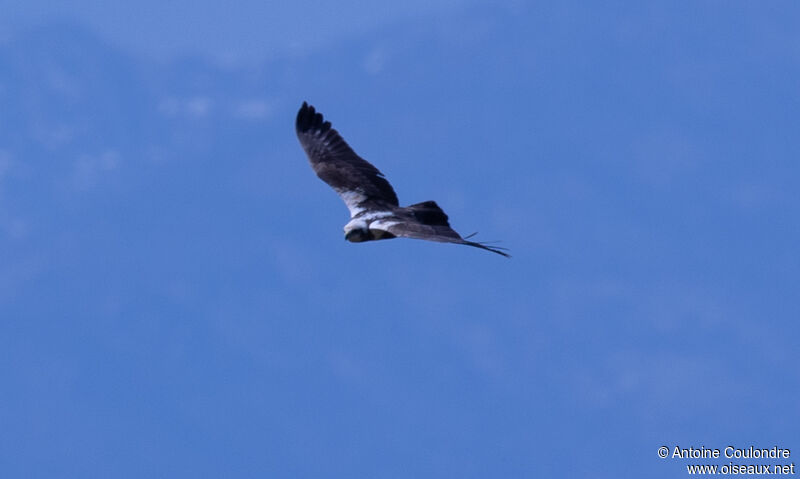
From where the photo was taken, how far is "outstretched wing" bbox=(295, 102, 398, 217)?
2266 cm

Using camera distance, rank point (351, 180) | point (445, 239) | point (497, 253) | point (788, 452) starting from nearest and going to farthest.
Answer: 1. point (497, 253)
2. point (445, 239)
3. point (788, 452)
4. point (351, 180)

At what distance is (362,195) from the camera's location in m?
22.7

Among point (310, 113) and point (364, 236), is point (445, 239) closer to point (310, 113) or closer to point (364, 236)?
point (364, 236)

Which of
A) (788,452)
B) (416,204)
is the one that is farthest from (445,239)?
(788,452)

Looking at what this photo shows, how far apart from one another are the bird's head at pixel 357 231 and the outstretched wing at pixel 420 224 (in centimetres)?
23

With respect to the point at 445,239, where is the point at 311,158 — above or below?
above

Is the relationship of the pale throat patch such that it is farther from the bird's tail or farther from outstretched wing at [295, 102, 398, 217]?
the bird's tail

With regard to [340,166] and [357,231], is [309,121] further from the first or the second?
[357,231]

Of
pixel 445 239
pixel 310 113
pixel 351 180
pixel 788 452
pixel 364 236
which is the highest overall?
pixel 310 113

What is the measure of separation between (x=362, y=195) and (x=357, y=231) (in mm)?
1711

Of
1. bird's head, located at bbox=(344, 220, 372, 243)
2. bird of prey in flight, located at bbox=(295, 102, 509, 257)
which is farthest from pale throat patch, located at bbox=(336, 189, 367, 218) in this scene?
bird's head, located at bbox=(344, 220, 372, 243)

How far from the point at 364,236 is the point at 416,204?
4.10 feet

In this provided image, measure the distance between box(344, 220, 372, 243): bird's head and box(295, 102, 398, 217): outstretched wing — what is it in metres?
0.76

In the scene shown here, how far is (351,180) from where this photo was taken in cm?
2319
